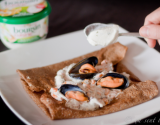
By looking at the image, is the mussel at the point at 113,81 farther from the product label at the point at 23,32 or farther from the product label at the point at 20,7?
the product label at the point at 20,7

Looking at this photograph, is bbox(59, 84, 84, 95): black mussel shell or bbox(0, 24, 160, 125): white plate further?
bbox(59, 84, 84, 95): black mussel shell

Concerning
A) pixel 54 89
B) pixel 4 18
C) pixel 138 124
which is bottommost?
pixel 138 124

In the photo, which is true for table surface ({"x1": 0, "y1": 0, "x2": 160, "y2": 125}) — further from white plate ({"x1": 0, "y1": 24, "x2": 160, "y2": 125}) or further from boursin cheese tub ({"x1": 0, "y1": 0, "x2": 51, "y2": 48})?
white plate ({"x1": 0, "y1": 24, "x2": 160, "y2": 125})

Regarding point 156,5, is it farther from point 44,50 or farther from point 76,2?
point 44,50

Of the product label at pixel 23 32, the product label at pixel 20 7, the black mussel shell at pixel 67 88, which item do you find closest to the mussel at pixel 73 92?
the black mussel shell at pixel 67 88

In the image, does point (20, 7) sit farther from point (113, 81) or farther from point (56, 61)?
point (113, 81)

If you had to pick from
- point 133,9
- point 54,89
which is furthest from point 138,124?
point 133,9

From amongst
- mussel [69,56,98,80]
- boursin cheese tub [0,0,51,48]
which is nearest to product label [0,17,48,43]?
boursin cheese tub [0,0,51,48]
